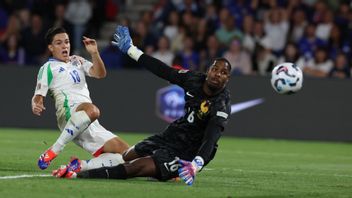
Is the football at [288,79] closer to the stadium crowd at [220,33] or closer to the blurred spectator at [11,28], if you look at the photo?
the stadium crowd at [220,33]

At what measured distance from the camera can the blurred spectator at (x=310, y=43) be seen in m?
20.7

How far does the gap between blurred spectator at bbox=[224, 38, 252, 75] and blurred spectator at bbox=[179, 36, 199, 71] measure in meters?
0.75

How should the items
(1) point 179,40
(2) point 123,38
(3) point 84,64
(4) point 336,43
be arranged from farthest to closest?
(1) point 179,40, (4) point 336,43, (3) point 84,64, (2) point 123,38

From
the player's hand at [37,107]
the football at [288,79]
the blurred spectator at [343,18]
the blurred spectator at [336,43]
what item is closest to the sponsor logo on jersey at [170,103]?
the blurred spectator at [336,43]

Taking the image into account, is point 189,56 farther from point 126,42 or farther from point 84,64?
point 126,42

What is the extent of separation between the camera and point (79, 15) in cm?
2405

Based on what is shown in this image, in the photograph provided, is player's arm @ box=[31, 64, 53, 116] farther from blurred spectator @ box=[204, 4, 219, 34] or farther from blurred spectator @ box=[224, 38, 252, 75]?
blurred spectator @ box=[204, 4, 219, 34]

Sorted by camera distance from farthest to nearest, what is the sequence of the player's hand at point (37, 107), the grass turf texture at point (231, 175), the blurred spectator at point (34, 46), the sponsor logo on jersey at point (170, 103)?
the blurred spectator at point (34, 46), the sponsor logo on jersey at point (170, 103), the player's hand at point (37, 107), the grass turf texture at point (231, 175)

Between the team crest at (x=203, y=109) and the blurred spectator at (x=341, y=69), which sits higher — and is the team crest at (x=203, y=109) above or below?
above

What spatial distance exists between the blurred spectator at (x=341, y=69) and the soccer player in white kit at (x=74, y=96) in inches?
376

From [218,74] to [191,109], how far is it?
53 centimetres

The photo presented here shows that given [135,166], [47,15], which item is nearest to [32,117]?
[47,15]

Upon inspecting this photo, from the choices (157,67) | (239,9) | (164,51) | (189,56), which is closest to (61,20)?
(164,51)

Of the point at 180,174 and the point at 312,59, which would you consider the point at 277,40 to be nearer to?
the point at 312,59
